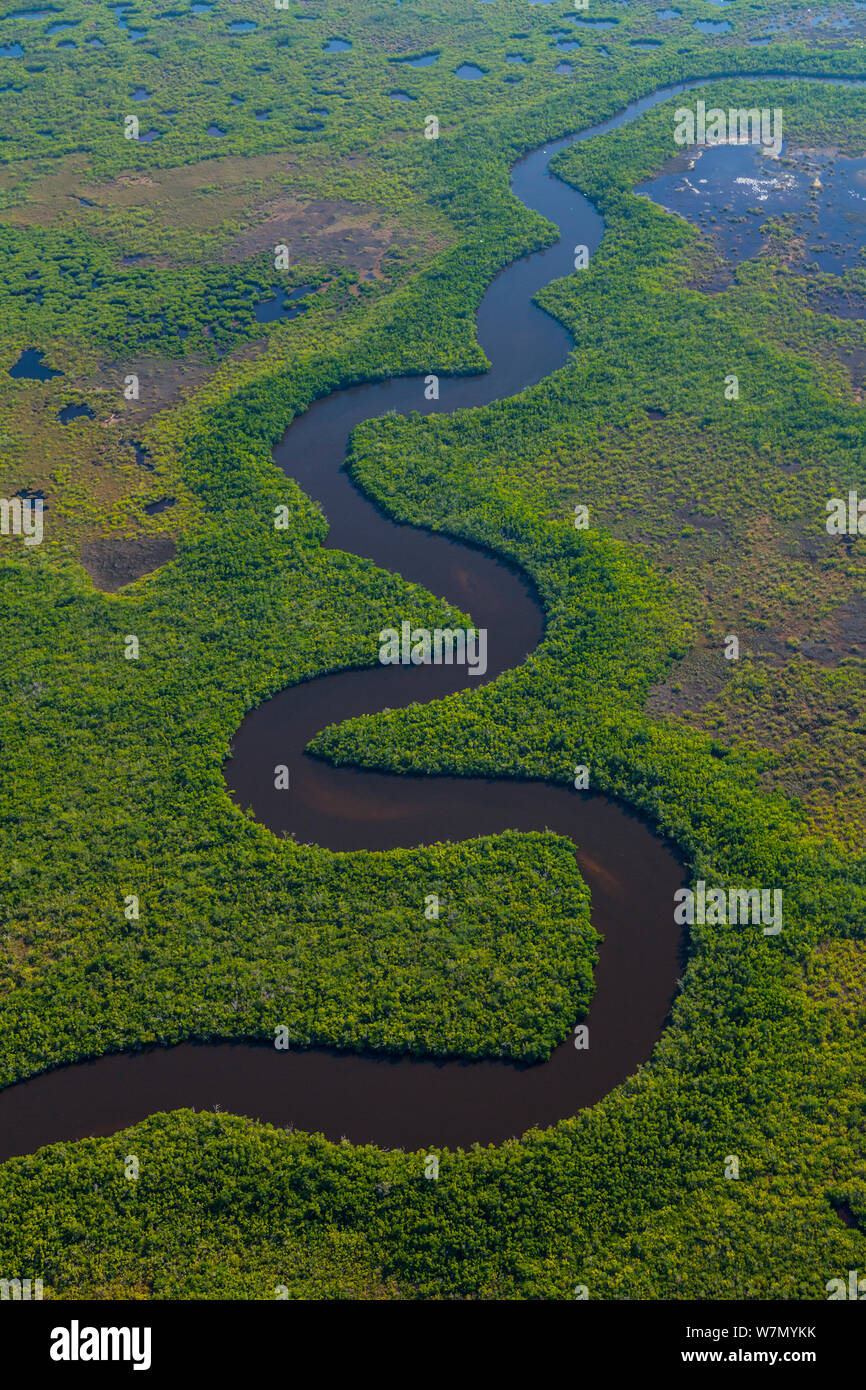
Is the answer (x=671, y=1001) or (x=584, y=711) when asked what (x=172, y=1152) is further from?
(x=584, y=711)

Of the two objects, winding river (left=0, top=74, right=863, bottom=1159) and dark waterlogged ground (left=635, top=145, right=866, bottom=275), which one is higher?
dark waterlogged ground (left=635, top=145, right=866, bottom=275)

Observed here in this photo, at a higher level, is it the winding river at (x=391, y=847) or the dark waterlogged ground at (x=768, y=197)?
the dark waterlogged ground at (x=768, y=197)

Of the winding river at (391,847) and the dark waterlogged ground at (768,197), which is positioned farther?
the dark waterlogged ground at (768,197)

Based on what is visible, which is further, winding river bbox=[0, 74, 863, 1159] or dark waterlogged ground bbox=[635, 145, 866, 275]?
dark waterlogged ground bbox=[635, 145, 866, 275]

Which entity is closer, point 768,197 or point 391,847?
point 391,847

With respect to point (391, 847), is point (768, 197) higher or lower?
higher
